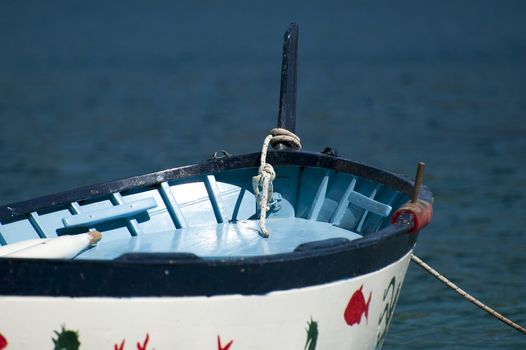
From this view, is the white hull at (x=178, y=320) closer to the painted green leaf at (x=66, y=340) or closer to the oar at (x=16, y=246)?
the painted green leaf at (x=66, y=340)

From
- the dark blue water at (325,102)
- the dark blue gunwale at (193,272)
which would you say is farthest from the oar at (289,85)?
the dark blue gunwale at (193,272)

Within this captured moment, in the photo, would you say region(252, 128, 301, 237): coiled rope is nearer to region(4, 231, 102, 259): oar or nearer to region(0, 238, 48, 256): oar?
region(4, 231, 102, 259): oar

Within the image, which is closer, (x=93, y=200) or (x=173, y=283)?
(x=173, y=283)

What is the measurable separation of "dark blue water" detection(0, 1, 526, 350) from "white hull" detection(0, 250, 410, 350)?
10.4 ft

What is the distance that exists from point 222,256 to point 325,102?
50.5 feet

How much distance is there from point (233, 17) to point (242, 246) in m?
29.9

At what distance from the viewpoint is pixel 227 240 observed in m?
7.45

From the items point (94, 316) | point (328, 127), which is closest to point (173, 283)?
point (94, 316)

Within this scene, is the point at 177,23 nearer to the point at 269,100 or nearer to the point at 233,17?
the point at 233,17

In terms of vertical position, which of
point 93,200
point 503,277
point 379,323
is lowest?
point 503,277

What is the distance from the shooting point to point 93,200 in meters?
7.67

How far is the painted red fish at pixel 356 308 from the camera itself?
5988mm

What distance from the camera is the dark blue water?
454 inches

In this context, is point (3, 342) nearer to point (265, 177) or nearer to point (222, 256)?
point (222, 256)
